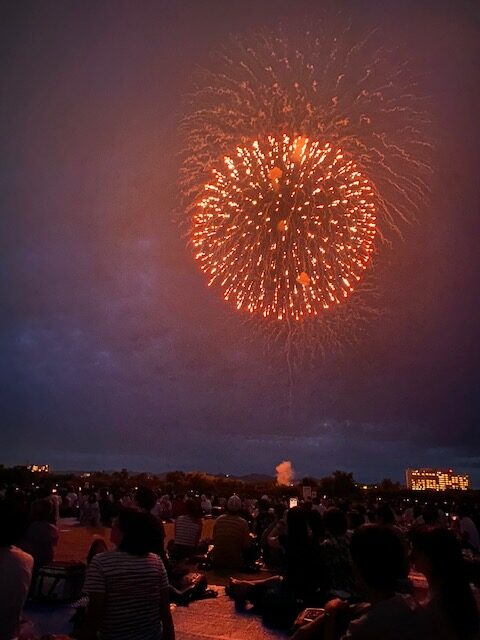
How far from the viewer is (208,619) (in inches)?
276

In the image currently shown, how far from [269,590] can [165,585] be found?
3658 mm

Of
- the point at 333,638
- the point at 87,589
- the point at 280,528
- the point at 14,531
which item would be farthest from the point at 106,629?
the point at 280,528

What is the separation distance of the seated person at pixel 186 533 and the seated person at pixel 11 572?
6387mm

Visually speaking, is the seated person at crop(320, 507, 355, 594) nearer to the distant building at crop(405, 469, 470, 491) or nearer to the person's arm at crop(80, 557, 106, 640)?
the person's arm at crop(80, 557, 106, 640)

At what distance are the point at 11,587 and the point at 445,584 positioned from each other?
2921mm

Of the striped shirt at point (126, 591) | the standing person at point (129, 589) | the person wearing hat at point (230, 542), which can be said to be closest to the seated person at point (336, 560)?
the standing person at point (129, 589)

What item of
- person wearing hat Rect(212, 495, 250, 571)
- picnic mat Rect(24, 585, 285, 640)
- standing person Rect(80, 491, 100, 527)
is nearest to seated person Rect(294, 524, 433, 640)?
picnic mat Rect(24, 585, 285, 640)

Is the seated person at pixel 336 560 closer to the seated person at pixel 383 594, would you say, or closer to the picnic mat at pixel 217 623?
the picnic mat at pixel 217 623

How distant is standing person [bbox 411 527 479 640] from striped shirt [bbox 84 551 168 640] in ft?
6.08

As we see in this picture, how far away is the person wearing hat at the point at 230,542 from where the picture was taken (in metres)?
10.2

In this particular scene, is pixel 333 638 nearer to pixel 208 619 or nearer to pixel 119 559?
pixel 119 559

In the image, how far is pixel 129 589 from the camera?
372cm

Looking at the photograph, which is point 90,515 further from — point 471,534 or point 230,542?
point 471,534

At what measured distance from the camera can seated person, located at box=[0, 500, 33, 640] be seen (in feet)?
12.4
